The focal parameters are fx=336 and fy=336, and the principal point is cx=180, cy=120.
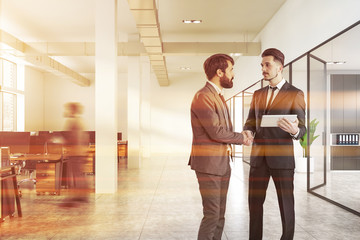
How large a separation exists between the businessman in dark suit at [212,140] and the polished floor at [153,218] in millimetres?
1531

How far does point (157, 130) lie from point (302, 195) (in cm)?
1238

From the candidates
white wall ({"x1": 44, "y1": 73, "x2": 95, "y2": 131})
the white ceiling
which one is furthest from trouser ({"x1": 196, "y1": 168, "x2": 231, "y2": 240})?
white wall ({"x1": 44, "y1": 73, "x2": 95, "y2": 131})

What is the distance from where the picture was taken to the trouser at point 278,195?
2.73 metres

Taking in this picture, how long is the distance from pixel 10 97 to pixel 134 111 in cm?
721

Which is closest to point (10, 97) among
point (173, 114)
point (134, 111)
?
point (134, 111)

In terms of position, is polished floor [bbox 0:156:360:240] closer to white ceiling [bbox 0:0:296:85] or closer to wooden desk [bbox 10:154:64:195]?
wooden desk [bbox 10:154:64:195]

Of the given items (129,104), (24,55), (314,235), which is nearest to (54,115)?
(24,55)

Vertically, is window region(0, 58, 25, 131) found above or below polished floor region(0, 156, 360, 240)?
above

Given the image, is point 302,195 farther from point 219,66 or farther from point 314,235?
point 219,66

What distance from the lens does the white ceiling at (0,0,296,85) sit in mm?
8289

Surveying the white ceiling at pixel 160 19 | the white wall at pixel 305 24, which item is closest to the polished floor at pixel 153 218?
the white wall at pixel 305 24

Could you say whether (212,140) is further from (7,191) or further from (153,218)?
(7,191)

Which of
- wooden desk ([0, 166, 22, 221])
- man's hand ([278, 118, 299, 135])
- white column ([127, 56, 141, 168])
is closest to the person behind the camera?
man's hand ([278, 118, 299, 135])

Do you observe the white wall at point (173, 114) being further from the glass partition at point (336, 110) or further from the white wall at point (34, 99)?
the glass partition at point (336, 110)
